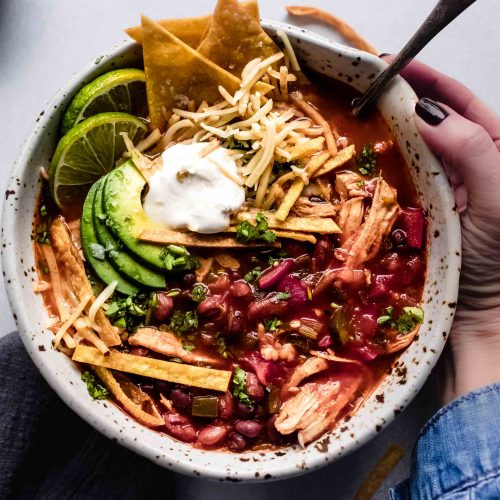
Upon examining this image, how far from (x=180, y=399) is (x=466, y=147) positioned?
1.52 m

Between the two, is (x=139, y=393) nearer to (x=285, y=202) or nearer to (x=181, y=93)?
(x=285, y=202)

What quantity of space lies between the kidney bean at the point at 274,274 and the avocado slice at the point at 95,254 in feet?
1.72

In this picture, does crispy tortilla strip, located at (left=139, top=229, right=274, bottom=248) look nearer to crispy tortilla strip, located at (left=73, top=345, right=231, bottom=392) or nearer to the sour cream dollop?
the sour cream dollop

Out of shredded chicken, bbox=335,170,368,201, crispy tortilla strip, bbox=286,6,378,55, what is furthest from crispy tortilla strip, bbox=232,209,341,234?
crispy tortilla strip, bbox=286,6,378,55

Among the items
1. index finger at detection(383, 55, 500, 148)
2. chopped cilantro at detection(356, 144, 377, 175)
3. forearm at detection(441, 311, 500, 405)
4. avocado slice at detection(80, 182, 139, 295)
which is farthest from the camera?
index finger at detection(383, 55, 500, 148)

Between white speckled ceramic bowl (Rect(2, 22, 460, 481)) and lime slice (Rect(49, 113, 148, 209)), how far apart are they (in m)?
0.10

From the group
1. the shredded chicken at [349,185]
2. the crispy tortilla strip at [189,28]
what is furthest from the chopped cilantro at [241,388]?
the crispy tortilla strip at [189,28]

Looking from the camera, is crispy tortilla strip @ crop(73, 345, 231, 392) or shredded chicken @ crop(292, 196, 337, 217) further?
shredded chicken @ crop(292, 196, 337, 217)

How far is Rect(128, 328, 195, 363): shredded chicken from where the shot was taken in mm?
2748

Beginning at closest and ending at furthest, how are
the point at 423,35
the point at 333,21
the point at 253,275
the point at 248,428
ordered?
the point at 423,35 < the point at 248,428 < the point at 253,275 < the point at 333,21

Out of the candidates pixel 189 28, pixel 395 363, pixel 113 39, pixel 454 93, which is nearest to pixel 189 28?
pixel 189 28

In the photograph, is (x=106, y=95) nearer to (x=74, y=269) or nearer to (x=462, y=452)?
(x=74, y=269)

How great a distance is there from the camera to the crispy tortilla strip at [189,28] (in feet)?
9.02

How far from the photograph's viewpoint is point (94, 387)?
109 inches
